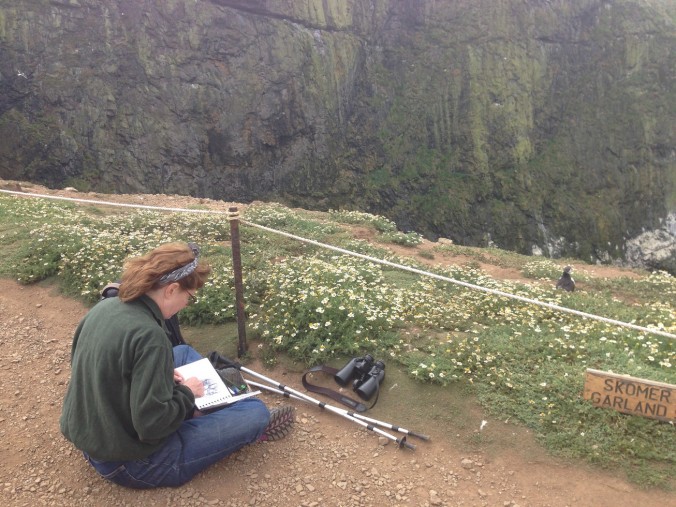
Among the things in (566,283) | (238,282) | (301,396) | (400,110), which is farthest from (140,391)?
(400,110)

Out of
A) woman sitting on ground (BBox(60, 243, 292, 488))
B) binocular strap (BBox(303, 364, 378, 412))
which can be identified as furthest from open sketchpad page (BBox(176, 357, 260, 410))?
binocular strap (BBox(303, 364, 378, 412))

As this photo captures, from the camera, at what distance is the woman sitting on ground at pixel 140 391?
3.26 meters

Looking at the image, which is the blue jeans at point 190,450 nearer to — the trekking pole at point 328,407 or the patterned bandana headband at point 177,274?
the trekking pole at point 328,407

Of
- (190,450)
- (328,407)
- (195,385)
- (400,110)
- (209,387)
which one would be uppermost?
(400,110)

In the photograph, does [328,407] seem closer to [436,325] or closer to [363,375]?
[363,375]

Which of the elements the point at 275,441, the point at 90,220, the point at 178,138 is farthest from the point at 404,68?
the point at 275,441

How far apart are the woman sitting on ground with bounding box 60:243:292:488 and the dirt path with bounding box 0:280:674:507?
1.19 ft

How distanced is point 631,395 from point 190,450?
12.9ft

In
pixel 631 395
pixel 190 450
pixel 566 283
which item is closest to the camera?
pixel 190 450

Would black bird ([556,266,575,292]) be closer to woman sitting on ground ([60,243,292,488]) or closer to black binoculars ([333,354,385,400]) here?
black binoculars ([333,354,385,400])

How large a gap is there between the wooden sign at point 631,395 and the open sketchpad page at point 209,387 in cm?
318

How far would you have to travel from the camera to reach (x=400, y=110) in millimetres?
35812

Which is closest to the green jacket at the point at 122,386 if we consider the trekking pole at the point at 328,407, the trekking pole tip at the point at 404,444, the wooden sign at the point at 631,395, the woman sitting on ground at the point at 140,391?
the woman sitting on ground at the point at 140,391

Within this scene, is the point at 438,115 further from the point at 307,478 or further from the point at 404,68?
the point at 307,478
